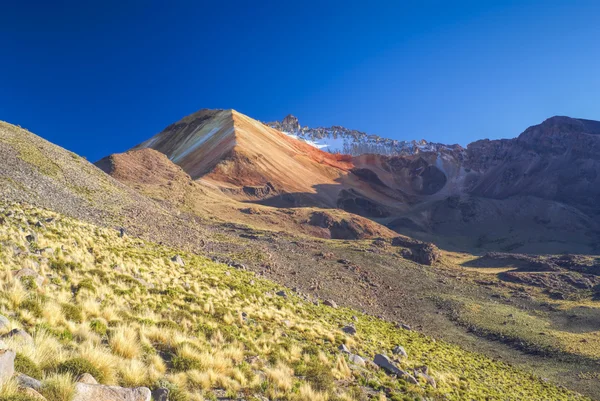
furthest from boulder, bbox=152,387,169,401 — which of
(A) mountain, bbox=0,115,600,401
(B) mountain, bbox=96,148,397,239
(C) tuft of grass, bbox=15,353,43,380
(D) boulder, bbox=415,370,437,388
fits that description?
(B) mountain, bbox=96,148,397,239

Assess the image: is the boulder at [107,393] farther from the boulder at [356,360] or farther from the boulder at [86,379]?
the boulder at [356,360]

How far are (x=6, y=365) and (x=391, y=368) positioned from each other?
1190 centimetres

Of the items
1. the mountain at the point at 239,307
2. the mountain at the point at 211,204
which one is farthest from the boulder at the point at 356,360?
the mountain at the point at 211,204

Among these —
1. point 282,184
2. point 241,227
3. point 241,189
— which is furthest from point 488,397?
point 282,184

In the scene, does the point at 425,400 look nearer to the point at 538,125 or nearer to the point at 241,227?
the point at 241,227

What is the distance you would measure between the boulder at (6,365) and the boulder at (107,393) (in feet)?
2.87

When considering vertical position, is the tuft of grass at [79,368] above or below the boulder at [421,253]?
above

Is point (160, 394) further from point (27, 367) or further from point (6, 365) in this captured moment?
point (6, 365)

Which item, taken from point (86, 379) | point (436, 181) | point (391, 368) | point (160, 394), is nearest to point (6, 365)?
point (86, 379)

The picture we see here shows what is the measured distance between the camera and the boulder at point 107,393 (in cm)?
540

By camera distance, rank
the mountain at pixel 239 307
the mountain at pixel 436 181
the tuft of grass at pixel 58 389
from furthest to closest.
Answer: the mountain at pixel 436 181 < the mountain at pixel 239 307 < the tuft of grass at pixel 58 389

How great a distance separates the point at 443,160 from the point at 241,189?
129 m

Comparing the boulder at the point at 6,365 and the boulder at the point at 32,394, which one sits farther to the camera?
the boulder at the point at 6,365

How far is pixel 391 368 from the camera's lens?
44.4 feet
